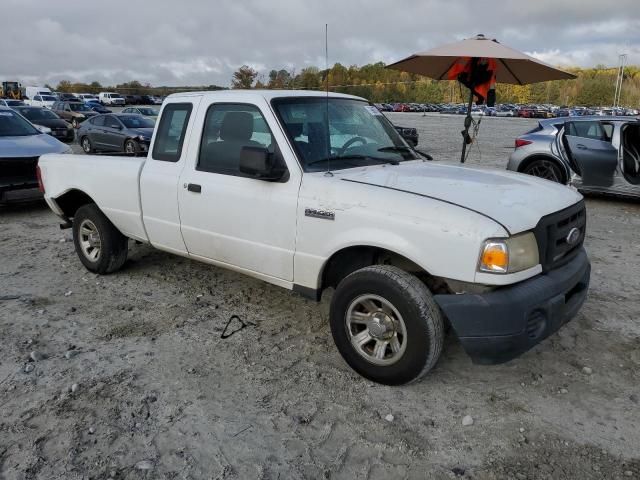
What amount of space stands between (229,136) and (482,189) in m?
1.95

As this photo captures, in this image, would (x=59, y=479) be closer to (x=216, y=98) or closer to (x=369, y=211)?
(x=369, y=211)

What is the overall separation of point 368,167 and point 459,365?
1559mm

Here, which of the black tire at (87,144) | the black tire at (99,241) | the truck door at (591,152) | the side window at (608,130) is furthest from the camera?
the black tire at (87,144)

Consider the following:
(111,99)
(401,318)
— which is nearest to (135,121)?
(401,318)

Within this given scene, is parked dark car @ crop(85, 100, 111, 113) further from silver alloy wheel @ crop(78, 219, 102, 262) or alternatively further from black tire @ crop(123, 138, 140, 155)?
silver alloy wheel @ crop(78, 219, 102, 262)

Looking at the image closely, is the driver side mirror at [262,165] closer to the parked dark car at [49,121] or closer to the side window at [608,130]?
the side window at [608,130]

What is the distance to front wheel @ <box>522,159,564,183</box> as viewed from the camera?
945 centimetres

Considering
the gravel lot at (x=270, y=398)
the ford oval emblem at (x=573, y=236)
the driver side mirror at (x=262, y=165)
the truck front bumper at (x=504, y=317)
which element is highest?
the driver side mirror at (x=262, y=165)

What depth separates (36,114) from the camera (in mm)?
20562

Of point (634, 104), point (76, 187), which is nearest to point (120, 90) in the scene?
point (76, 187)

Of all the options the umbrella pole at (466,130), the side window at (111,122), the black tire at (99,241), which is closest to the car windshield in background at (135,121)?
the side window at (111,122)

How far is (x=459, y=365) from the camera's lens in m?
3.66

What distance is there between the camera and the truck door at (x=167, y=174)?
14.3 feet

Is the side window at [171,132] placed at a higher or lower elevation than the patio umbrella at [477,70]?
lower
